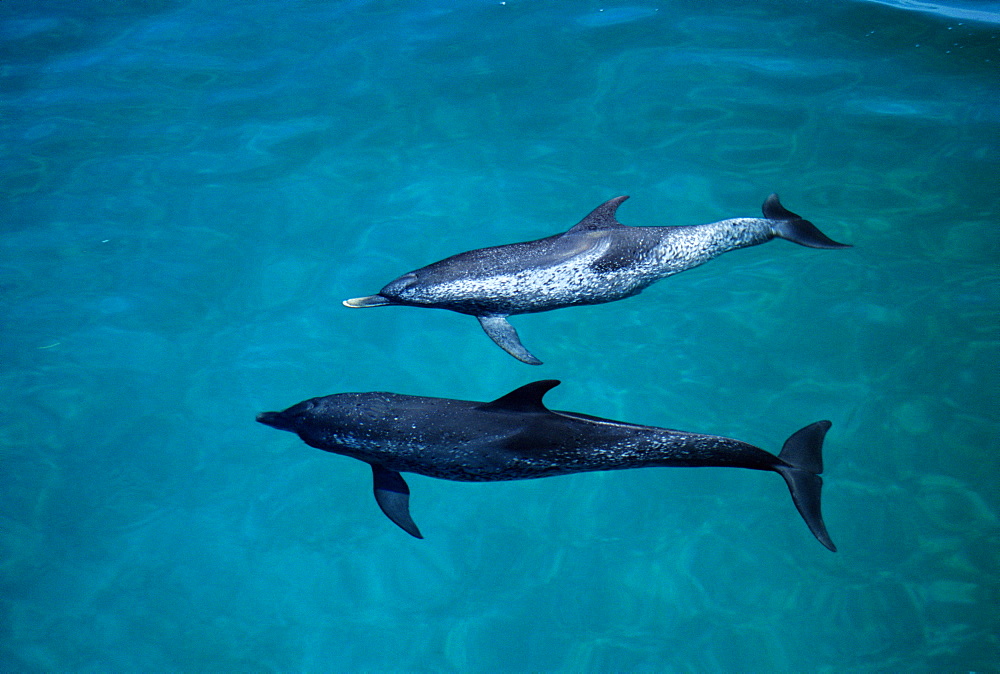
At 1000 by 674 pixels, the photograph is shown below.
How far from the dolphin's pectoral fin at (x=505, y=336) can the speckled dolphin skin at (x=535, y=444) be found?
1390 millimetres

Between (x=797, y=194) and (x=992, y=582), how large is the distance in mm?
5439

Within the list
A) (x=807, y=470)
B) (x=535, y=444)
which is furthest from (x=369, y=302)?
(x=807, y=470)

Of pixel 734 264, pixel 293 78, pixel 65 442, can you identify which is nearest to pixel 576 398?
pixel 734 264

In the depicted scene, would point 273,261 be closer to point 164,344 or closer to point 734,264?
point 164,344

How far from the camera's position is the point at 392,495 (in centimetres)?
639

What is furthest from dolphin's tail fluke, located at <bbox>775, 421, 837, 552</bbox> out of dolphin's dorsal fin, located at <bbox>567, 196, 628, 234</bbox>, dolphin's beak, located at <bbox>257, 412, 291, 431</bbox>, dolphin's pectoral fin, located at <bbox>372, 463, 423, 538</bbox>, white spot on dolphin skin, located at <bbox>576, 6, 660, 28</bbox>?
white spot on dolphin skin, located at <bbox>576, 6, 660, 28</bbox>

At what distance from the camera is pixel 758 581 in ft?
21.6

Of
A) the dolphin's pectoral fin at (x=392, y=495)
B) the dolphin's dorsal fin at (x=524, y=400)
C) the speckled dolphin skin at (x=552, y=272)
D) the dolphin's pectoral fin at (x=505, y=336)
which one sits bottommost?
the dolphin's pectoral fin at (x=392, y=495)

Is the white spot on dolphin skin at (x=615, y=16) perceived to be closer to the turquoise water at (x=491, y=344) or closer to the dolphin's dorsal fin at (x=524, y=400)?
the turquoise water at (x=491, y=344)

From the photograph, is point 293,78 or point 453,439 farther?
point 293,78

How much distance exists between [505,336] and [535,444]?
2.04m

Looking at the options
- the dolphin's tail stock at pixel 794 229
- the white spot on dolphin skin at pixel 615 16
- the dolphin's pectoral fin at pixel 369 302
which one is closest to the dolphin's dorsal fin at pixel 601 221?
the dolphin's tail stock at pixel 794 229

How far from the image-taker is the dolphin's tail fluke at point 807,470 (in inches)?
222

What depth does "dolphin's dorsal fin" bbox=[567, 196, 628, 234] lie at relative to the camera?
25.6 ft
